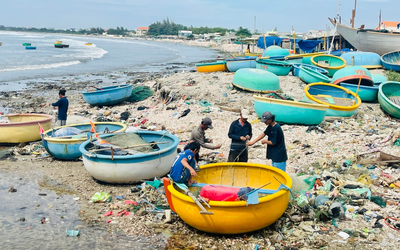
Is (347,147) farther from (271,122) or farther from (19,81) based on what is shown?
(19,81)

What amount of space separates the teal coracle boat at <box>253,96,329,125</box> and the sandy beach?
0.24m

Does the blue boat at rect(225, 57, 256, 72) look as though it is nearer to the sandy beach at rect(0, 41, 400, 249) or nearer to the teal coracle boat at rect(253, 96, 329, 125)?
→ the sandy beach at rect(0, 41, 400, 249)

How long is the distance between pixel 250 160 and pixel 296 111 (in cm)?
294

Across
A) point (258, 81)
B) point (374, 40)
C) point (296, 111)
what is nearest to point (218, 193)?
point (296, 111)

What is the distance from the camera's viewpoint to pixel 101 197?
6.43 meters

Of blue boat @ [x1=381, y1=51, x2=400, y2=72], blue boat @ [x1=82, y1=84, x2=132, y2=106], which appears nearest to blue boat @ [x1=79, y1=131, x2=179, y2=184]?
blue boat @ [x1=82, y1=84, x2=132, y2=106]

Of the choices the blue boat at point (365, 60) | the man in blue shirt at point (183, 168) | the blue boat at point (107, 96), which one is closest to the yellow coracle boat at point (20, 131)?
the blue boat at point (107, 96)

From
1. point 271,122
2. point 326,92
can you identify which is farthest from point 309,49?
point 271,122

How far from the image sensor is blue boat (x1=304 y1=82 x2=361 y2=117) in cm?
1143

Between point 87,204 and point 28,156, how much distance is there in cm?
394

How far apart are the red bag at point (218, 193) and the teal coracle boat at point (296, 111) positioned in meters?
5.65

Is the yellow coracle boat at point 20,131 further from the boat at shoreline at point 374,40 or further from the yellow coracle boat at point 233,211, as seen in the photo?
the boat at shoreline at point 374,40

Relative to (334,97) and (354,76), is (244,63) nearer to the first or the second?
(354,76)

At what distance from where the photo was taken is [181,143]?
9.78 m
